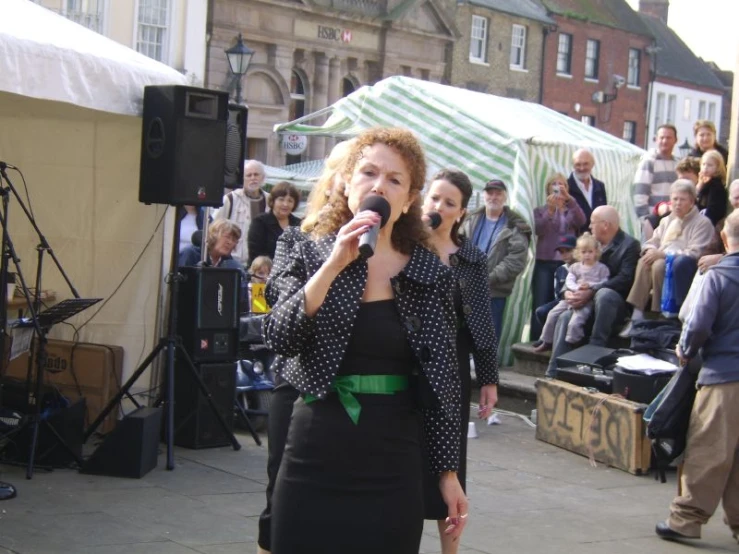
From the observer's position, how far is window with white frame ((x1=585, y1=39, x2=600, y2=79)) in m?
50.2

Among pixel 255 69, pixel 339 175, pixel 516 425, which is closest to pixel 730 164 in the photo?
pixel 516 425

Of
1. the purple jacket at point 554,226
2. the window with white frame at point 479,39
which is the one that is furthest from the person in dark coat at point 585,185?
the window with white frame at point 479,39

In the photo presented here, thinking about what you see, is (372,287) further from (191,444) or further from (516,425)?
(516,425)

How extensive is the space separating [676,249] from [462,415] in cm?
554

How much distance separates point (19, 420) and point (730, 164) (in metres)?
6.31

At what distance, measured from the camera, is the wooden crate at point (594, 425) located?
8836mm

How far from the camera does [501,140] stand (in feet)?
43.4

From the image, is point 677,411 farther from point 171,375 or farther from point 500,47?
point 500,47

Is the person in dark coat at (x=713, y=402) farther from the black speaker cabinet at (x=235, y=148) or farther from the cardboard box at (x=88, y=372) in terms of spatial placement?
the cardboard box at (x=88, y=372)

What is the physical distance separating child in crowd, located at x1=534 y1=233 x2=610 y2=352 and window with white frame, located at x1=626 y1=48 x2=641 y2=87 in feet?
142

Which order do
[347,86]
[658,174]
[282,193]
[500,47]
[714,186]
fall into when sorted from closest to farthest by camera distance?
[282,193] < [714,186] < [658,174] < [347,86] < [500,47]

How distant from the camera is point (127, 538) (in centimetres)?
638

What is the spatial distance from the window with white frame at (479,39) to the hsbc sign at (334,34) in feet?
22.9

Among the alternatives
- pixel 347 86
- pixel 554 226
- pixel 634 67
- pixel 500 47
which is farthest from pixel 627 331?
pixel 634 67
